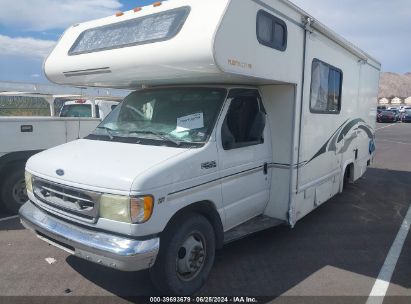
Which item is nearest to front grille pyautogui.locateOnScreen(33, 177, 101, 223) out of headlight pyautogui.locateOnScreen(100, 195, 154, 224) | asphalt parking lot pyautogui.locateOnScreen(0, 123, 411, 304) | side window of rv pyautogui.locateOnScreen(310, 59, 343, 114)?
headlight pyautogui.locateOnScreen(100, 195, 154, 224)

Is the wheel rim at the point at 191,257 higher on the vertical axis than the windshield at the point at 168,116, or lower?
lower

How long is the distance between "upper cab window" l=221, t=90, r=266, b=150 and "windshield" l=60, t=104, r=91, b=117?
256 inches

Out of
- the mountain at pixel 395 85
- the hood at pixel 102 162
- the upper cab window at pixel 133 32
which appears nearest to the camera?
the hood at pixel 102 162

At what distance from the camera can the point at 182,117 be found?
4176 millimetres

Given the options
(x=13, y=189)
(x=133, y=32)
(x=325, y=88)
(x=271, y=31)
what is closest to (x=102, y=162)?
(x=133, y=32)

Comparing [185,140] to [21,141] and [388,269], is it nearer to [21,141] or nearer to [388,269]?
[388,269]

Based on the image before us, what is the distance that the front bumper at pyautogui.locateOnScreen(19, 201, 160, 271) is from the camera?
3.20m

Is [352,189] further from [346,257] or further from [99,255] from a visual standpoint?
[99,255]

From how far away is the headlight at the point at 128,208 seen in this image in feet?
10.4

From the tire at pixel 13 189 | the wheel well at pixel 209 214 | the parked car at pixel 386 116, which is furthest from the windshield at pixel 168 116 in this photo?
the parked car at pixel 386 116

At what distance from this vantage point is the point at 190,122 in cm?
409

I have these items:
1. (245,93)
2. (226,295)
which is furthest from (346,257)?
(245,93)

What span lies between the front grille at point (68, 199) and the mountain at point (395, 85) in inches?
6278

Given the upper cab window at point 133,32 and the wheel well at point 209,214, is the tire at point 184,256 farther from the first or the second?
the upper cab window at point 133,32
